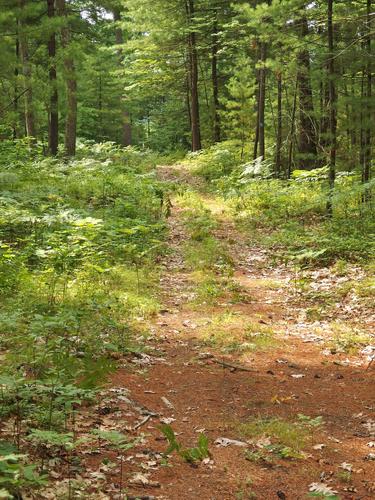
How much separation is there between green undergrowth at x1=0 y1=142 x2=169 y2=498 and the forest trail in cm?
45

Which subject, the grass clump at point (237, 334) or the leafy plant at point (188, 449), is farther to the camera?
the grass clump at point (237, 334)

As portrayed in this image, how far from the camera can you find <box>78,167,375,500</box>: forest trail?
363 centimetres

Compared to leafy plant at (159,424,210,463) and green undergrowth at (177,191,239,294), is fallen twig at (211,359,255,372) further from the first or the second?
green undergrowth at (177,191,239,294)

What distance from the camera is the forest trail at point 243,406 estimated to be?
3.63 m

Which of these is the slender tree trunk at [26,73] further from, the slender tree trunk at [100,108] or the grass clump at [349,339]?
the slender tree trunk at [100,108]

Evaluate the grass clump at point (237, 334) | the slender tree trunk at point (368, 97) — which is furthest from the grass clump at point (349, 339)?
the slender tree trunk at point (368, 97)

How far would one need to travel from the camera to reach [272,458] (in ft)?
13.1

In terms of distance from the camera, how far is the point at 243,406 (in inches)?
197

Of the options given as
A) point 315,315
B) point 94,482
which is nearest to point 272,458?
point 94,482

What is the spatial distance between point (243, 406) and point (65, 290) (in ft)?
10.2

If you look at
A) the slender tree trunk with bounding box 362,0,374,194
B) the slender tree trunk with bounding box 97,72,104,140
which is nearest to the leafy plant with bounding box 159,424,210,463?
the slender tree trunk with bounding box 362,0,374,194

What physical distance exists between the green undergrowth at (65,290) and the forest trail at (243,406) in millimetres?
447

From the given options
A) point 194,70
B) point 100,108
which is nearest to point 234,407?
point 194,70

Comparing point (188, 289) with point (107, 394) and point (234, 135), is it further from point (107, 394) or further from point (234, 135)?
point (234, 135)
